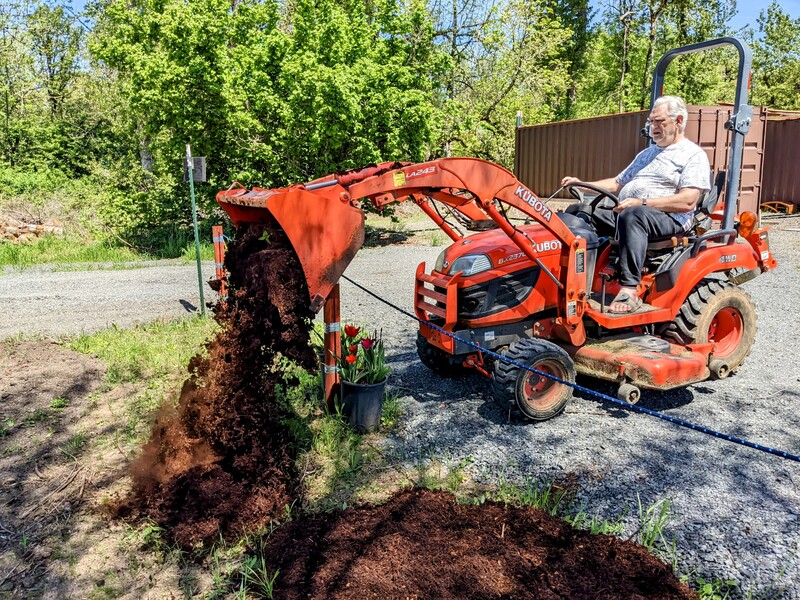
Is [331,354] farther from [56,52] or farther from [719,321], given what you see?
[56,52]

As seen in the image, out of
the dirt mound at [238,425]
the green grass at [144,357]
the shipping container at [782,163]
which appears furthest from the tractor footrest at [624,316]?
the shipping container at [782,163]

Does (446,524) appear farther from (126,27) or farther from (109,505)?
(126,27)

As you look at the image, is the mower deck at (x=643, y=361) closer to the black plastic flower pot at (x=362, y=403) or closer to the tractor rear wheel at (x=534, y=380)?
the tractor rear wheel at (x=534, y=380)

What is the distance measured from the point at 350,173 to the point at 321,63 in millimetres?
9822

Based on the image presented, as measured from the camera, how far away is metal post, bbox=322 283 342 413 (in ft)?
14.1

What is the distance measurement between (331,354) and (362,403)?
39 cm

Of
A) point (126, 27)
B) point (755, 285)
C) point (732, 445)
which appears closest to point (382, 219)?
Answer: point (126, 27)

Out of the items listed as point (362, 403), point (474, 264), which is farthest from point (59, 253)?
point (474, 264)

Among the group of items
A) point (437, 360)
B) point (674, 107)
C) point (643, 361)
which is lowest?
point (437, 360)

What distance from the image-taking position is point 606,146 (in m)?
15.8

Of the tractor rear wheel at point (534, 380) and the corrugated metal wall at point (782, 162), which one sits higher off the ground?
the corrugated metal wall at point (782, 162)

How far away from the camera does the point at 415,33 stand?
45.8 ft

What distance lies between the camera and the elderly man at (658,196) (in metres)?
4.73

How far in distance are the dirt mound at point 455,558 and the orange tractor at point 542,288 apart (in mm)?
1068
